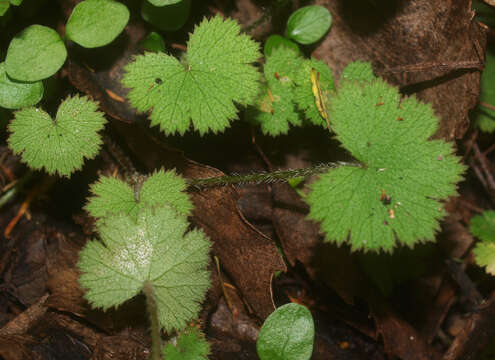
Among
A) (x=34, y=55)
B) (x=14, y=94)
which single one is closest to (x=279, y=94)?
(x=34, y=55)

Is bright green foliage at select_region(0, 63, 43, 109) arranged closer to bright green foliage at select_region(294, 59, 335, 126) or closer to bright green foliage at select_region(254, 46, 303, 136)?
bright green foliage at select_region(254, 46, 303, 136)

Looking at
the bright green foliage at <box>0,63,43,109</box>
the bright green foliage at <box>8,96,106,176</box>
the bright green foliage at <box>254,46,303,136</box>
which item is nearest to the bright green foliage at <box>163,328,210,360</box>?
the bright green foliage at <box>8,96,106,176</box>

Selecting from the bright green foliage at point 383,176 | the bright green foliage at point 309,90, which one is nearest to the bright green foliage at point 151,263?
the bright green foliage at point 383,176

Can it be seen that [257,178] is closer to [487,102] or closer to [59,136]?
[59,136]

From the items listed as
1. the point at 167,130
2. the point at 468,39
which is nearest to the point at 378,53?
the point at 468,39

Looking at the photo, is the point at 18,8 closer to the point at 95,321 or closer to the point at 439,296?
the point at 95,321

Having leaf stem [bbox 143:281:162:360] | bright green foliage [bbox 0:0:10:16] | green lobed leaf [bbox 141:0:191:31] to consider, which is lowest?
leaf stem [bbox 143:281:162:360]
